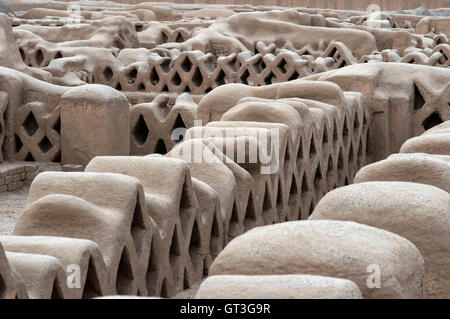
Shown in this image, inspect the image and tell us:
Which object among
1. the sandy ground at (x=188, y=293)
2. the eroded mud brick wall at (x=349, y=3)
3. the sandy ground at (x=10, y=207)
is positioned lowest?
the eroded mud brick wall at (x=349, y=3)

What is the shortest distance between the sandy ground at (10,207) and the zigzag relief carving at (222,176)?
0.08 ft

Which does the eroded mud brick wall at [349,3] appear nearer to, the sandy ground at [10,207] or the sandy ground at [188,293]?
the sandy ground at [10,207]

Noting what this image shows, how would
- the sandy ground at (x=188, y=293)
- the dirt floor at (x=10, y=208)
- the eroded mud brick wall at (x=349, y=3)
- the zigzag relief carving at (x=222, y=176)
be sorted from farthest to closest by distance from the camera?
the eroded mud brick wall at (x=349, y=3) < the dirt floor at (x=10, y=208) < the sandy ground at (x=188, y=293) < the zigzag relief carving at (x=222, y=176)

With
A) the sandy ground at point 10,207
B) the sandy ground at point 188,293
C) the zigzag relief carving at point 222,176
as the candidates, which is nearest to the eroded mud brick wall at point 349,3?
the zigzag relief carving at point 222,176

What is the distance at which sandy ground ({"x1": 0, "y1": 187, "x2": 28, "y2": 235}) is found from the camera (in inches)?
240

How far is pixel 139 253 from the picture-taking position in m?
3.31

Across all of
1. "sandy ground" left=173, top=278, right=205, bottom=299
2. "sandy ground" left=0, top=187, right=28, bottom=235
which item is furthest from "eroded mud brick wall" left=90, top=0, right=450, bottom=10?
Result: "sandy ground" left=173, top=278, right=205, bottom=299

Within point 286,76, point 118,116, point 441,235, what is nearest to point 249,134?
point 441,235

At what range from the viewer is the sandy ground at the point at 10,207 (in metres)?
6.09

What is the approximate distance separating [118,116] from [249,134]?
2547 mm

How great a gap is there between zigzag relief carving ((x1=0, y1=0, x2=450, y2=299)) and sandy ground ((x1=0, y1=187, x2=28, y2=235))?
0.08 ft

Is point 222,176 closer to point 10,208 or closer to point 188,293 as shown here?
point 188,293

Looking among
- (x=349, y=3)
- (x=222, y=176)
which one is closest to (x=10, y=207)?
(x=222, y=176)

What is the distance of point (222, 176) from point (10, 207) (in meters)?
3.03
